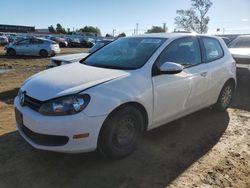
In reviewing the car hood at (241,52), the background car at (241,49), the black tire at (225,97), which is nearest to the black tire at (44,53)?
the background car at (241,49)

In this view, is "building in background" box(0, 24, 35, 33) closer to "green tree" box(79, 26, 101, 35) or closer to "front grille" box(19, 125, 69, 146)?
"green tree" box(79, 26, 101, 35)

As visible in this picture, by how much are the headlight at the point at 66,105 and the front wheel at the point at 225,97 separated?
3.49m

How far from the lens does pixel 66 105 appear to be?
354 cm

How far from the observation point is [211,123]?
18.8 feet

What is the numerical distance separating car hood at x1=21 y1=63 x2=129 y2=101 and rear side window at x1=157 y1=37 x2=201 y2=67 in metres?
0.83

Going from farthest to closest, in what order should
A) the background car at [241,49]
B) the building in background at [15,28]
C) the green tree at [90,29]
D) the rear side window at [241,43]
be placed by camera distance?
the green tree at [90,29]
the building in background at [15,28]
the rear side window at [241,43]
the background car at [241,49]

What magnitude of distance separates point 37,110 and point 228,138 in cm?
310

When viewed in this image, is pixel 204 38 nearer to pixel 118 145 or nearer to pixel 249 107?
pixel 249 107

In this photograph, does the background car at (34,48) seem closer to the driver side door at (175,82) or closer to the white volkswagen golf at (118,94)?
the white volkswagen golf at (118,94)

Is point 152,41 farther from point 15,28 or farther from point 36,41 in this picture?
point 15,28

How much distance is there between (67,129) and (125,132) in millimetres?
891

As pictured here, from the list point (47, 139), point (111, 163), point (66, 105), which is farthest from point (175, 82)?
point (47, 139)

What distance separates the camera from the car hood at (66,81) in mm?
3676

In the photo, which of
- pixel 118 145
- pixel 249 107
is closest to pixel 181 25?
pixel 249 107
